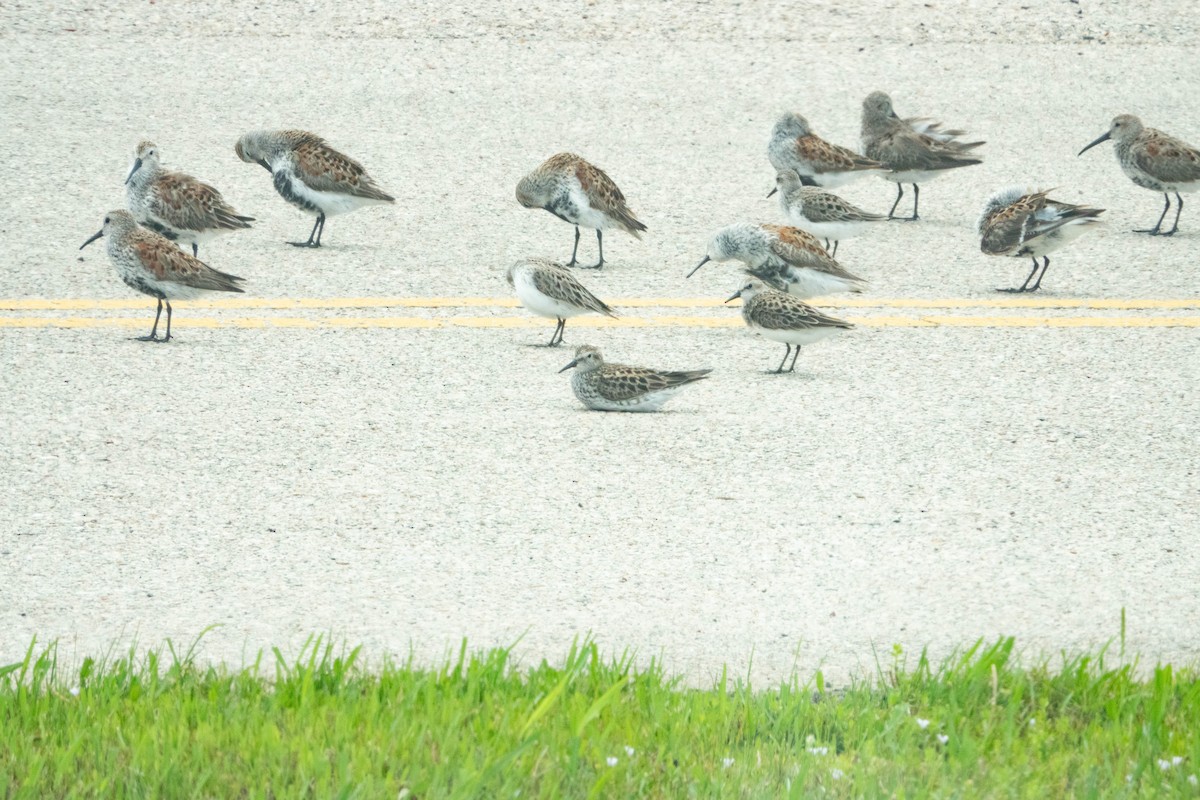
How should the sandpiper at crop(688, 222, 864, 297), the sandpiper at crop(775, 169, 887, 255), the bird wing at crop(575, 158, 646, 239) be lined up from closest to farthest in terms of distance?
the sandpiper at crop(688, 222, 864, 297), the bird wing at crop(575, 158, 646, 239), the sandpiper at crop(775, 169, 887, 255)

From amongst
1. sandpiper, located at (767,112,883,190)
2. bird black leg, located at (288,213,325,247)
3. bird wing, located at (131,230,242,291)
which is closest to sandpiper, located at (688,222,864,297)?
sandpiper, located at (767,112,883,190)

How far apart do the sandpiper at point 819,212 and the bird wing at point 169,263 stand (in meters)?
4.26

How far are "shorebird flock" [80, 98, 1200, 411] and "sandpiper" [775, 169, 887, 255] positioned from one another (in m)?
0.01

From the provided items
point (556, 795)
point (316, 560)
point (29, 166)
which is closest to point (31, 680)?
point (316, 560)

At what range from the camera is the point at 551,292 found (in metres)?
9.75

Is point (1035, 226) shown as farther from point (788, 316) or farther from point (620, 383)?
point (620, 383)

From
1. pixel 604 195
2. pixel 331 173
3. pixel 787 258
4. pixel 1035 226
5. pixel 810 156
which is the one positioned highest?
pixel 810 156

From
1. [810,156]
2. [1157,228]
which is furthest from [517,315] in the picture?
[1157,228]

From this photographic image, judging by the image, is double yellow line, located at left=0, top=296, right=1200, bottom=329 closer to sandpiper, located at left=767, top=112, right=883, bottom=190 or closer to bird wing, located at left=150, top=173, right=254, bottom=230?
bird wing, located at left=150, top=173, right=254, bottom=230

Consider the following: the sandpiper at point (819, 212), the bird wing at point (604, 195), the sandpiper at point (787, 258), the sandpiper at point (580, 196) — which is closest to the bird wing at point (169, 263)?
the sandpiper at point (580, 196)

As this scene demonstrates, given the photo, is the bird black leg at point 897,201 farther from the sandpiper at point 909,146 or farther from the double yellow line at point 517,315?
the double yellow line at point 517,315

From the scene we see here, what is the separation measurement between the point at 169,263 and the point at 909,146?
6226 mm

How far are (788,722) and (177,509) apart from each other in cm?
325

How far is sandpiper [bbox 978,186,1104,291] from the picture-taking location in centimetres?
1110
